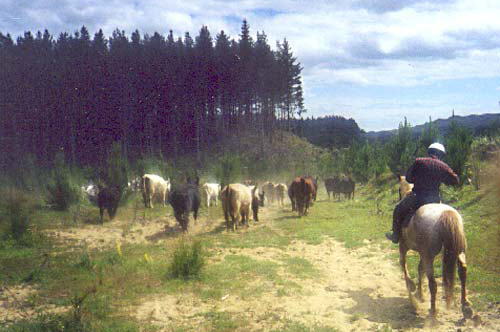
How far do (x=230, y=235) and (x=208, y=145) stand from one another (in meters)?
35.1

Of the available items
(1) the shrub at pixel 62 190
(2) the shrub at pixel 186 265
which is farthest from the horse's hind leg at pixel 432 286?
(1) the shrub at pixel 62 190

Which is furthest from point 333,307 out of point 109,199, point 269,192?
point 269,192

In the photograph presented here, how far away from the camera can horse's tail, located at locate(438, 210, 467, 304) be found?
5734 millimetres

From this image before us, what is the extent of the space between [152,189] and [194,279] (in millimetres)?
13140

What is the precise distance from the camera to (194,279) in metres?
8.38

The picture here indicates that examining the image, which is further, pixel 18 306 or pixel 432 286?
pixel 18 306

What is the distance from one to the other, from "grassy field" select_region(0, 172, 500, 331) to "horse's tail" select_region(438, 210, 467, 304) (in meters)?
1.28

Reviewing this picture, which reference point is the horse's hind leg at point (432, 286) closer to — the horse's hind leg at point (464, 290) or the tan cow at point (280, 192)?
the horse's hind leg at point (464, 290)

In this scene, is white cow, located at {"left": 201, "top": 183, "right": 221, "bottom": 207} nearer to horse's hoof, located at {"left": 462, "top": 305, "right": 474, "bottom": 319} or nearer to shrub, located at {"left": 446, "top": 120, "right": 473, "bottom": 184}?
shrub, located at {"left": 446, "top": 120, "right": 473, "bottom": 184}

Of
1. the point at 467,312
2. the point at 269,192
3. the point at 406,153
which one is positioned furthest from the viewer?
the point at 269,192

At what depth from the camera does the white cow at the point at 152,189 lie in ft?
67.6

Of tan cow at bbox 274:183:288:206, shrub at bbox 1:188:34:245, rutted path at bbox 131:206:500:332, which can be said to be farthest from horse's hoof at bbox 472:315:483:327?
tan cow at bbox 274:183:288:206

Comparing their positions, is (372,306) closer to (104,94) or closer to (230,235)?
(230,235)

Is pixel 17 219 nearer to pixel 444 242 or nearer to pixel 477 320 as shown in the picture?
pixel 444 242
